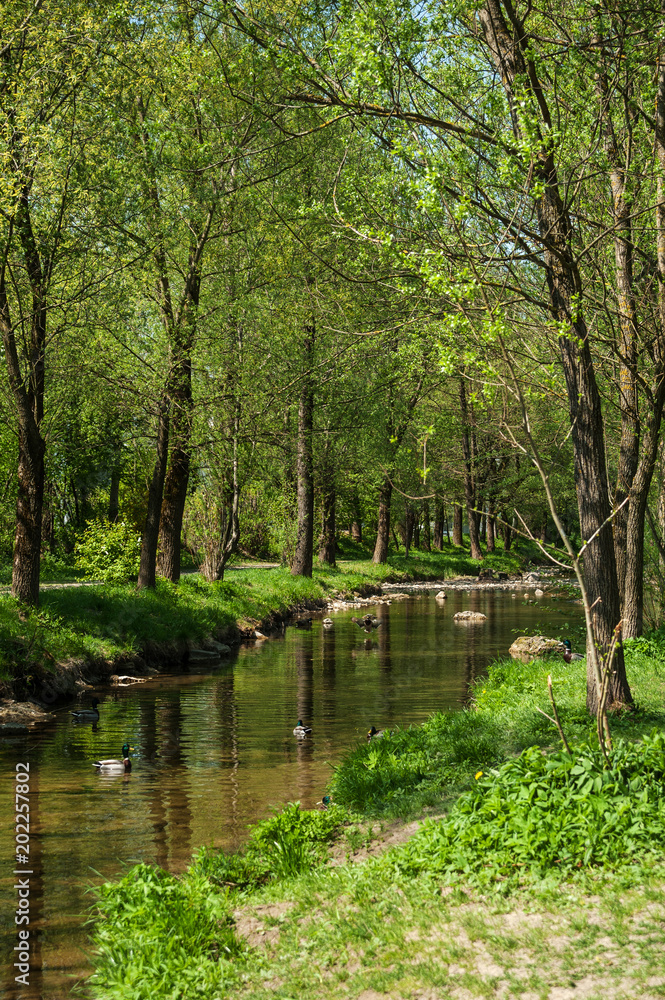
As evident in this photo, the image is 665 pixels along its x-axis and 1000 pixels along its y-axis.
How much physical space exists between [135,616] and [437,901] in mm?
15274

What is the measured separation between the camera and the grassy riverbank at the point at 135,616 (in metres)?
15.8

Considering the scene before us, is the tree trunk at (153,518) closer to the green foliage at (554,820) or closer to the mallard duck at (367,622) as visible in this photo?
the mallard duck at (367,622)

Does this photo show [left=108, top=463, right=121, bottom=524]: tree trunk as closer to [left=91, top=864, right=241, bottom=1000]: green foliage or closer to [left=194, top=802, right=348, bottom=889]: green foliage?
[left=194, top=802, right=348, bottom=889]: green foliage

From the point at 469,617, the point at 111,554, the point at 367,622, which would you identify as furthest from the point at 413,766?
the point at 469,617

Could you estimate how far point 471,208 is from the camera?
25.0ft

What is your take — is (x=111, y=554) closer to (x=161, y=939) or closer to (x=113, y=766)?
(x=113, y=766)

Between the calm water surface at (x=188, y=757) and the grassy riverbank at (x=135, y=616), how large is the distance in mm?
1237

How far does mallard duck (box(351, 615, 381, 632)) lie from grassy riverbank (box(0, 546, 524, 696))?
9.06 feet

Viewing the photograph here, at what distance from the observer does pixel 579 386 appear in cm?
905

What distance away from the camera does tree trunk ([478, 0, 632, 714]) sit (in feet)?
28.9

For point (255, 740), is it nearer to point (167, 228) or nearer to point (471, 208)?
point (471, 208)

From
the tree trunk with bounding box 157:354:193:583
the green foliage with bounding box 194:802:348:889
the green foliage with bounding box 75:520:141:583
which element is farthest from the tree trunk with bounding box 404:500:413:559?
the green foliage with bounding box 194:802:348:889

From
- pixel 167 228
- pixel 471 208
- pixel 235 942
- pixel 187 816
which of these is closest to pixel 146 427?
pixel 167 228

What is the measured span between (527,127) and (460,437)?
1680 inches
